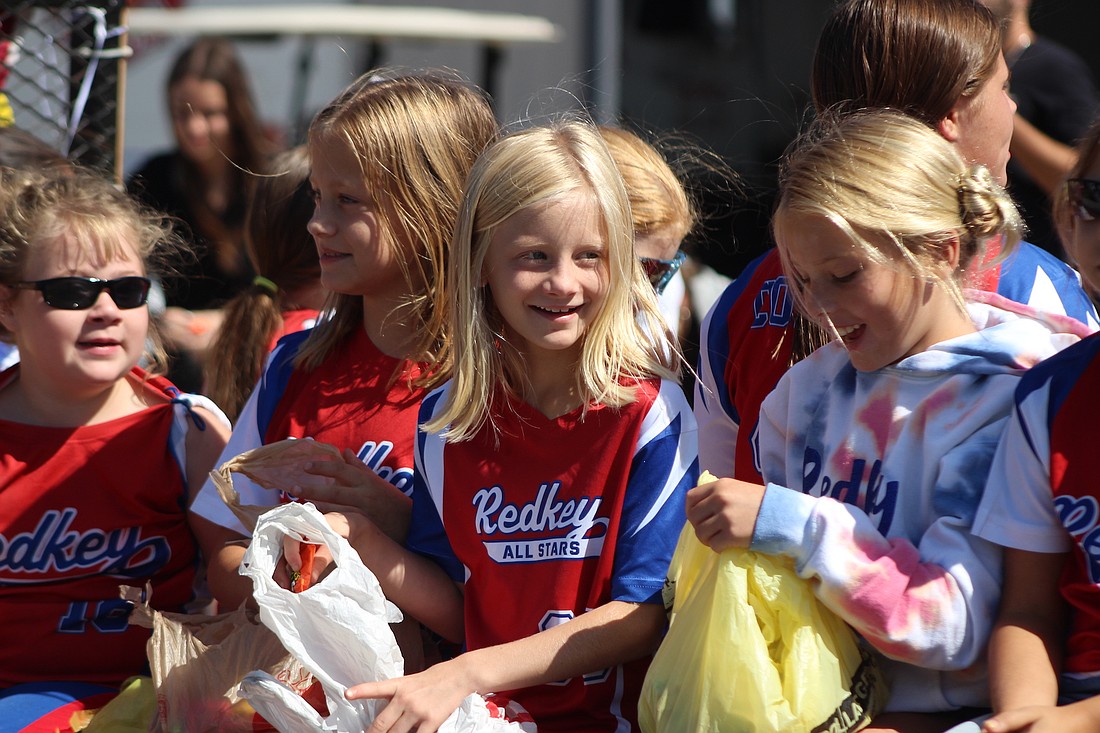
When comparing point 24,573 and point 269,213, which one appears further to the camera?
point 269,213

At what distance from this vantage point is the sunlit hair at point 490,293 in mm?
2248

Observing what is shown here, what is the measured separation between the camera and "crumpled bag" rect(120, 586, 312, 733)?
234 centimetres

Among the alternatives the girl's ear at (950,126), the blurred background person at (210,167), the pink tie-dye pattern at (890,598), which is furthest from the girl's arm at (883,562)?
the blurred background person at (210,167)

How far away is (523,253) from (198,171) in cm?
368

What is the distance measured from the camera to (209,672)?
93.7 inches

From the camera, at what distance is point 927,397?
1954mm

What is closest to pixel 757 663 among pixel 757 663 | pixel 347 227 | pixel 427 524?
pixel 757 663

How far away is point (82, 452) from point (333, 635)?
1.02 m

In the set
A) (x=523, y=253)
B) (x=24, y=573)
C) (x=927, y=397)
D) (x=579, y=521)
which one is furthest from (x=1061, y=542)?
(x=24, y=573)

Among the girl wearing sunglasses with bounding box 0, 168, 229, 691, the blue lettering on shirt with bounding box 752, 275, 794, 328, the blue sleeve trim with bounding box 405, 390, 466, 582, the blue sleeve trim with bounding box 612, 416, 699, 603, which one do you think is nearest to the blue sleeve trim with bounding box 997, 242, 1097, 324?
the blue lettering on shirt with bounding box 752, 275, 794, 328

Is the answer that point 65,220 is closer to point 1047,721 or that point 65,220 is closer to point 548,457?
point 548,457

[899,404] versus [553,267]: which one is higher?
[553,267]

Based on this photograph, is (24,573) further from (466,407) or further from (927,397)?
(927,397)

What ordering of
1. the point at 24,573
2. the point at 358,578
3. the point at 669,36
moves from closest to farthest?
1. the point at 358,578
2. the point at 24,573
3. the point at 669,36
